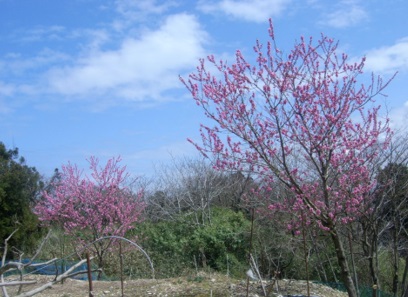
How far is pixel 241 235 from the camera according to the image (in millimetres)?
13305

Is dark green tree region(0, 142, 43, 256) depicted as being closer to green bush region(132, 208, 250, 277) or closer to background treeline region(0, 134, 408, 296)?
background treeline region(0, 134, 408, 296)

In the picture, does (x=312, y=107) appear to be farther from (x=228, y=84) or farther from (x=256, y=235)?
(x=256, y=235)

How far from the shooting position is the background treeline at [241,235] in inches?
361

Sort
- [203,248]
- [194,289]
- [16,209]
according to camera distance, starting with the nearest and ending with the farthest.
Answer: [194,289]
[203,248]
[16,209]

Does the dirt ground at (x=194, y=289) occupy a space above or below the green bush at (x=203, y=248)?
below

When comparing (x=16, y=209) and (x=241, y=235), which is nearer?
(x=241, y=235)

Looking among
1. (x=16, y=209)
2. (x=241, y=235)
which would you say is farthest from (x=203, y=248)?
(x=16, y=209)

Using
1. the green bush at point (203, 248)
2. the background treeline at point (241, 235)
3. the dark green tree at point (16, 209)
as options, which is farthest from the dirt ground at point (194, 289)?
the dark green tree at point (16, 209)

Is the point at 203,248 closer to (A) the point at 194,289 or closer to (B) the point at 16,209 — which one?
(A) the point at 194,289

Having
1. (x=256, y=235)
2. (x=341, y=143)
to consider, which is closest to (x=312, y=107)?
(x=341, y=143)

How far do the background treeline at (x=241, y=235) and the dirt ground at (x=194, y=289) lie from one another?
738 mm

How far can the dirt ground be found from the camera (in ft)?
27.1

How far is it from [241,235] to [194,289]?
504 cm

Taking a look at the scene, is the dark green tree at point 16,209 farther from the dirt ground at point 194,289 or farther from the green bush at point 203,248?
the dirt ground at point 194,289
